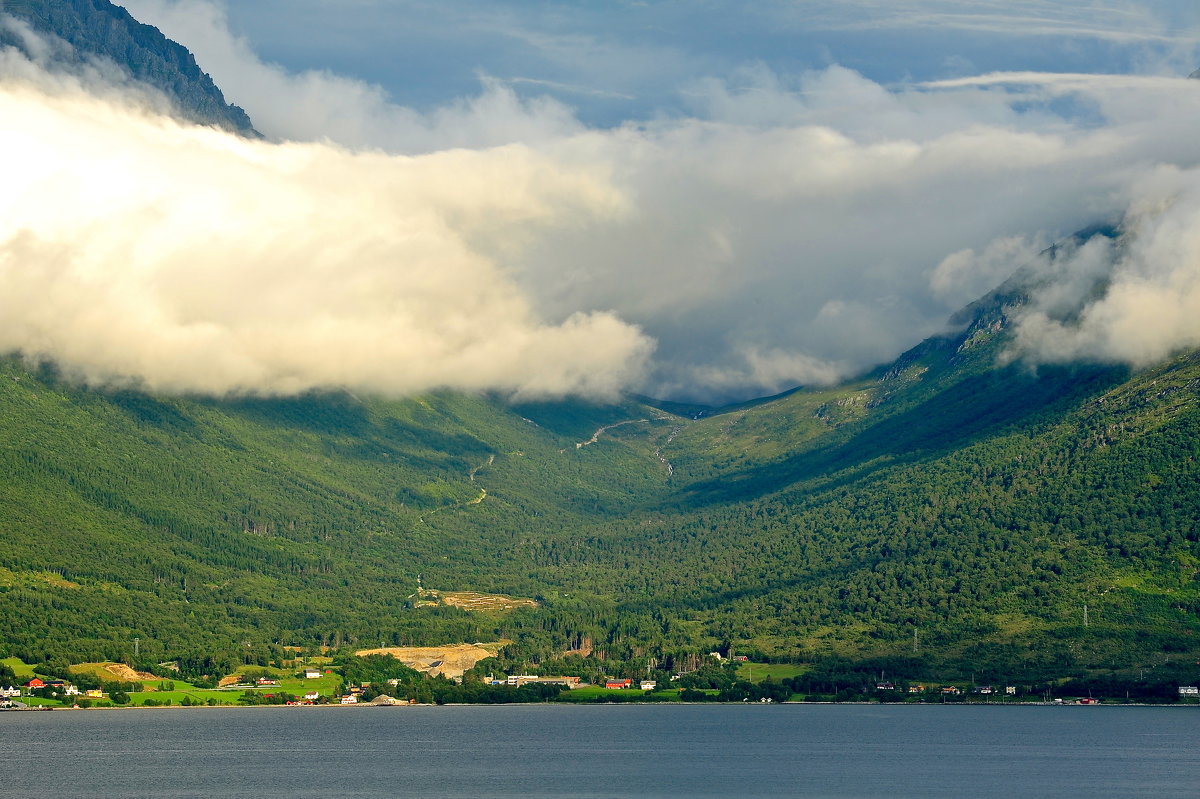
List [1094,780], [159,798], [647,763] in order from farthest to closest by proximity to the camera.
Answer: [647,763]
[1094,780]
[159,798]

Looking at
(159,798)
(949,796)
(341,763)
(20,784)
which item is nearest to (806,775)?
(949,796)

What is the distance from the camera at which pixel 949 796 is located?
166 metres

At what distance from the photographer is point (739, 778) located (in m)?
180

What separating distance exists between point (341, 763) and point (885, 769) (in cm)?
6334

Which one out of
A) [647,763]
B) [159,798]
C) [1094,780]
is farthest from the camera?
[647,763]

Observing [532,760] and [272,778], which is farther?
[532,760]

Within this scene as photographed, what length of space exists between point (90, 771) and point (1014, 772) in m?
103

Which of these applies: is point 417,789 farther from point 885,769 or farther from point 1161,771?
point 1161,771

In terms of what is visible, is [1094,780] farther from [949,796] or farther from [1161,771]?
[949,796]

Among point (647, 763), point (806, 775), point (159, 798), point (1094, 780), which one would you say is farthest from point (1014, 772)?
point (159, 798)

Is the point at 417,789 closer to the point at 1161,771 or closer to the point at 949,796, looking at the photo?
the point at 949,796

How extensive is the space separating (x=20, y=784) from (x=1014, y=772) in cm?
10759

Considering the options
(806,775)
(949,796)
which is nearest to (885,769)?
(806,775)

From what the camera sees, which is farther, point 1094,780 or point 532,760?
point 532,760
